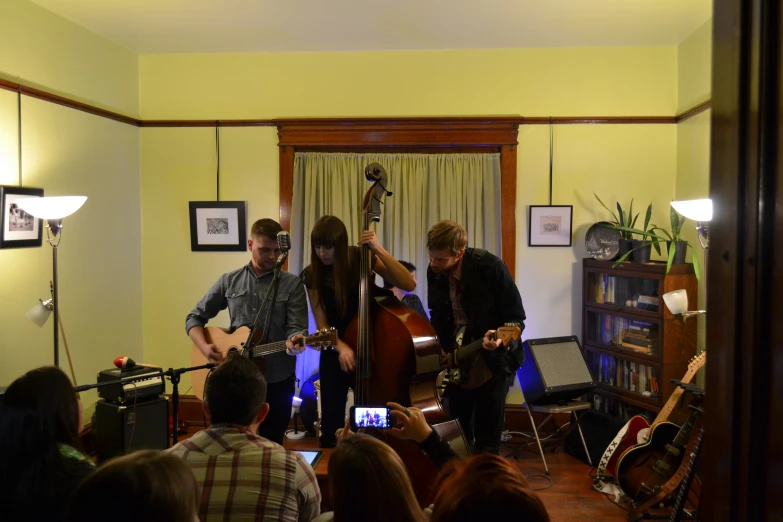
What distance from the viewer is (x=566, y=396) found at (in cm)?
397

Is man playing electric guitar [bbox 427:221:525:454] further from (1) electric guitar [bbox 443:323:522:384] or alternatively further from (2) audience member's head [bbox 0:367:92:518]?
(2) audience member's head [bbox 0:367:92:518]

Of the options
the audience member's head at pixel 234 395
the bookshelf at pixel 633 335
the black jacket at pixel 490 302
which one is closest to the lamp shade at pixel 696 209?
the bookshelf at pixel 633 335

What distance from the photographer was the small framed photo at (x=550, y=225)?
175 inches

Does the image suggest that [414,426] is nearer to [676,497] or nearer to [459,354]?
[459,354]

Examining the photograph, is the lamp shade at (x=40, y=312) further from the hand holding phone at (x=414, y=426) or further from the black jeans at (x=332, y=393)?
the hand holding phone at (x=414, y=426)

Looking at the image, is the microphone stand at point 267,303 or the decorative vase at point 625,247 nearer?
the microphone stand at point 267,303

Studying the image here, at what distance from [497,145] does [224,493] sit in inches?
143

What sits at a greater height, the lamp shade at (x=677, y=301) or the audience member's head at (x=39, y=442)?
the lamp shade at (x=677, y=301)

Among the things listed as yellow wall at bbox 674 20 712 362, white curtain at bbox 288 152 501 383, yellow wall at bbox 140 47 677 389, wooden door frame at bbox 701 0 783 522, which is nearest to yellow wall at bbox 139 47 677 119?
yellow wall at bbox 140 47 677 389

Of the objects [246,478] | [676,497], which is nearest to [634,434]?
[676,497]

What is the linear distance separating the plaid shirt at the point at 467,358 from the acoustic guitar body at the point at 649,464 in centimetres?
101

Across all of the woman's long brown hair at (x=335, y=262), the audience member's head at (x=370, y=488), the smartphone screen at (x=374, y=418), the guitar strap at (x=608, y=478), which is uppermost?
the woman's long brown hair at (x=335, y=262)

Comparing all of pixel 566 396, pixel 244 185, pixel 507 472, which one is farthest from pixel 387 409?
pixel 244 185

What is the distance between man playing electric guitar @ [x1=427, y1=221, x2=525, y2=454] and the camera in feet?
8.90
